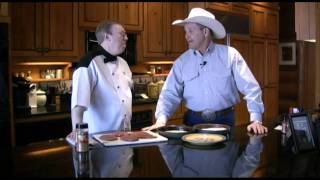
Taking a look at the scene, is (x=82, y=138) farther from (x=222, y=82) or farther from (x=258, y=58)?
(x=258, y=58)

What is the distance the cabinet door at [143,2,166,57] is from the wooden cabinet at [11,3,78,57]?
36.8 inches

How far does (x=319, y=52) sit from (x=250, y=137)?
267cm

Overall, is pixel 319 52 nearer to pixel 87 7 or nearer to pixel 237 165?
pixel 87 7

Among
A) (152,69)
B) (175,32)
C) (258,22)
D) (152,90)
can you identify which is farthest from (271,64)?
(152,90)

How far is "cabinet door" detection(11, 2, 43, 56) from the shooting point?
3213mm

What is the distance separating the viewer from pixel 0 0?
295 cm

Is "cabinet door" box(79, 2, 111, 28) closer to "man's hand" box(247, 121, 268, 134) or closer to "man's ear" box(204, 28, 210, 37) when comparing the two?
"man's ear" box(204, 28, 210, 37)

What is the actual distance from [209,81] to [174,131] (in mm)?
671

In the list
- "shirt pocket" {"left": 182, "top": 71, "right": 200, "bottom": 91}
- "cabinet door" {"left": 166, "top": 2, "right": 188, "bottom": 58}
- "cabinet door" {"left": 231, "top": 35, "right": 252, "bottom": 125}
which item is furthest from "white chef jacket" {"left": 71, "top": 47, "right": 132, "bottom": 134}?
"cabinet door" {"left": 231, "top": 35, "right": 252, "bottom": 125}

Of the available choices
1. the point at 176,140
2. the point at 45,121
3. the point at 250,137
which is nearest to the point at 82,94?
the point at 176,140

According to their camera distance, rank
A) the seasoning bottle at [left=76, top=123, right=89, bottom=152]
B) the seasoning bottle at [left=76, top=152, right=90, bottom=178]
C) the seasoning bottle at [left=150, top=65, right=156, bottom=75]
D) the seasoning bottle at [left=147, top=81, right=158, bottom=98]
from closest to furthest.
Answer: the seasoning bottle at [left=76, top=152, right=90, bottom=178] → the seasoning bottle at [left=76, top=123, right=89, bottom=152] → the seasoning bottle at [left=147, top=81, right=158, bottom=98] → the seasoning bottle at [left=150, top=65, right=156, bottom=75]

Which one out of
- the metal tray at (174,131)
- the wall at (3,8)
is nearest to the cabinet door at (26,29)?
the wall at (3,8)

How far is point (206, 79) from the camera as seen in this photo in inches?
97.8

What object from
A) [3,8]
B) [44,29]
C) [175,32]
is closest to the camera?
[3,8]
